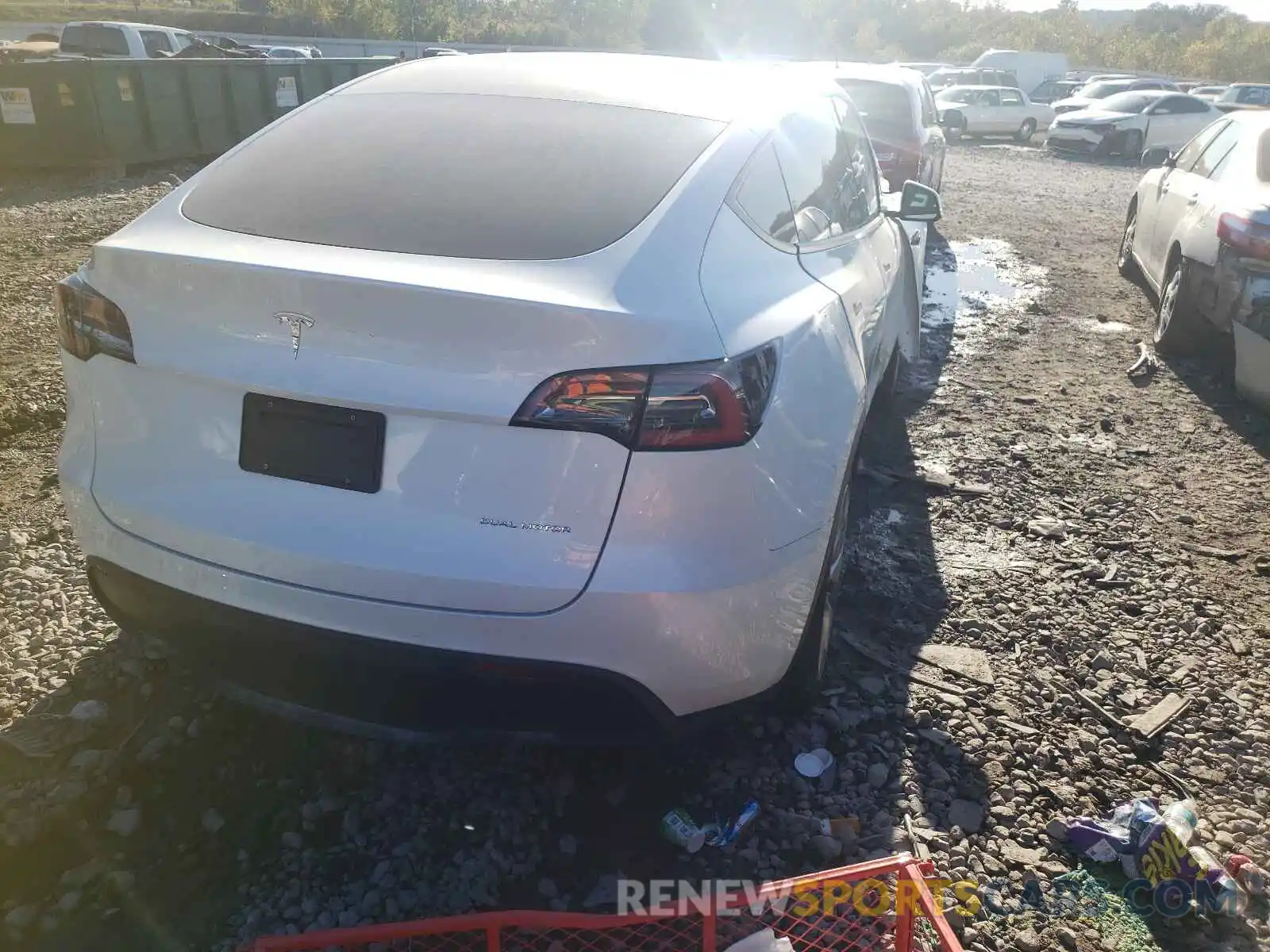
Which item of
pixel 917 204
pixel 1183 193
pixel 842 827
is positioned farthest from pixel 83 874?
pixel 1183 193

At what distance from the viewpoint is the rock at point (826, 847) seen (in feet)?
7.94

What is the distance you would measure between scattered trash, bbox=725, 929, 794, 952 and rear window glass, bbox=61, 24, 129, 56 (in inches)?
748

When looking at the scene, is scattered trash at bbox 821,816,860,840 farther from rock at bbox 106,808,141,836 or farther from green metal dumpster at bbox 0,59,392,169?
green metal dumpster at bbox 0,59,392,169

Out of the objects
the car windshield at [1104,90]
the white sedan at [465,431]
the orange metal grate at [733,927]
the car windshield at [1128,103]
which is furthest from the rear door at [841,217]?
the car windshield at [1104,90]

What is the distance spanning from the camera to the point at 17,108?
11.6 meters

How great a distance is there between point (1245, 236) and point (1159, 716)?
3.76 m

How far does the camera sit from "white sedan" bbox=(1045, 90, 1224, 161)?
22.0m

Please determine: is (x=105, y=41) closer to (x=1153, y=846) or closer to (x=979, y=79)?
(x=1153, y=846)

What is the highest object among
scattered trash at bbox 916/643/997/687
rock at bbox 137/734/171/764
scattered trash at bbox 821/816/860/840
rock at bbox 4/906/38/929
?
scattered trash at bbox 821/816/860/840

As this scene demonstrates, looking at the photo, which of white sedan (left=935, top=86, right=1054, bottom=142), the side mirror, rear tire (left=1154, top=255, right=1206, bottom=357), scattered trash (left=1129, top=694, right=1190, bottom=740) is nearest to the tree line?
white sedan (left=935, top=86, right=1054, bottom=142)

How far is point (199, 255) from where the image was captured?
84.7 inches

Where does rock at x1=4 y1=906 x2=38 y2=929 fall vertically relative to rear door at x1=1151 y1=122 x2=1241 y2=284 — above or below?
below

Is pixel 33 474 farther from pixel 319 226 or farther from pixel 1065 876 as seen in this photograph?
pixel 1065 876

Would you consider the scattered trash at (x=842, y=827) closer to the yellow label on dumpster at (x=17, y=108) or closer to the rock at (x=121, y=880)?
the rock at (x=121, y=880)
